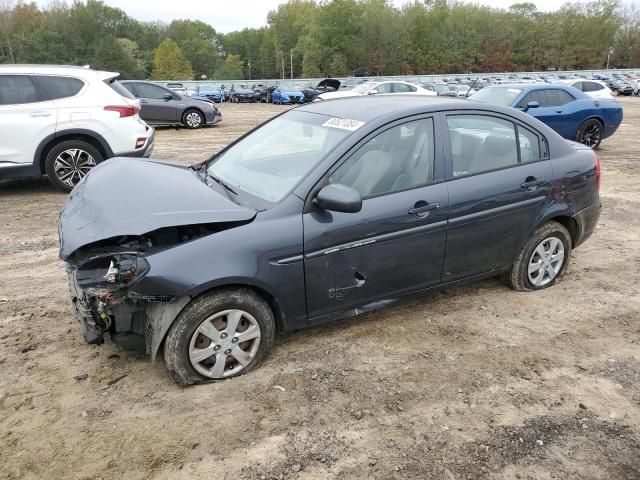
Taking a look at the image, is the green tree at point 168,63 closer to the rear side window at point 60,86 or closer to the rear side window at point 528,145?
the rear side window at point 60,86

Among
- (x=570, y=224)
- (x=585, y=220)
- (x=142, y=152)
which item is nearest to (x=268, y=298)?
(x=570, y=224)

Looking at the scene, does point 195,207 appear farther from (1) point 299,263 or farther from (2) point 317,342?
(2) point 317,342

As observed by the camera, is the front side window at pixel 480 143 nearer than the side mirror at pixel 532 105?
Yes

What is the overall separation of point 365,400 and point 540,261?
7.53 feet

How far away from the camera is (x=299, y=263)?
3279 millimetres

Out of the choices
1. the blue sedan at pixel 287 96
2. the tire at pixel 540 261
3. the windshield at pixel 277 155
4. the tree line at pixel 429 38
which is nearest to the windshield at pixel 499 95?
the tire at pixel 540 261

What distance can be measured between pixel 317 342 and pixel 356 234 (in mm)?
876

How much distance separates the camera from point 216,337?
125 inches

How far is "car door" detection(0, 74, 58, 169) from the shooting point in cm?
727

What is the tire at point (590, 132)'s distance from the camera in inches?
455

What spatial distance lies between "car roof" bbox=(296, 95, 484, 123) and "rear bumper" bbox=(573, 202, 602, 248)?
1.22 m

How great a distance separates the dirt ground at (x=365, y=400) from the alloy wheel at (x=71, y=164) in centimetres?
358

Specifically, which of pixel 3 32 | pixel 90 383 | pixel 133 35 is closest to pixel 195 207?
pixel 90 383

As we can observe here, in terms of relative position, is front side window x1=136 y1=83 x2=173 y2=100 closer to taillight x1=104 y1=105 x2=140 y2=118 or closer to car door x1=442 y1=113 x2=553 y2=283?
taillight x1=104 y1=105 x2=140 y2=118
